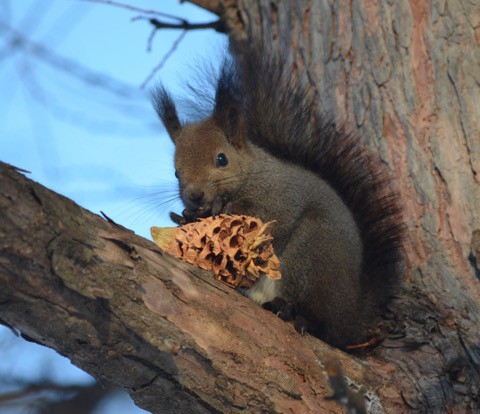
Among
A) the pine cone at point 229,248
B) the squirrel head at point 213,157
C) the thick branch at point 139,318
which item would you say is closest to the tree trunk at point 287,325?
A: the thick branch at point 139,318

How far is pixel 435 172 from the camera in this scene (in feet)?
8.16

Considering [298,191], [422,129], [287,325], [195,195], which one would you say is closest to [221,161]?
[195,195]

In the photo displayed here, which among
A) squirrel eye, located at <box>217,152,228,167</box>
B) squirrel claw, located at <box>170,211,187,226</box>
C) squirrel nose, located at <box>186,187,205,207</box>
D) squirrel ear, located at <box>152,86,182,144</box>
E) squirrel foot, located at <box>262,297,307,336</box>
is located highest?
squirrel ear, located at <box>152,86,182,144</box>

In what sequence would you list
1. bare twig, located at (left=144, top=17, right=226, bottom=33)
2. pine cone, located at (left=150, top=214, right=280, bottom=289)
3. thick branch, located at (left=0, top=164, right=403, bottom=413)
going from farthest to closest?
bare twig, located at (left=144, top=17, right=226, bottom=33) → pine cone, located at (left=150, top=214, right=280, bottom=289) → thick branch, located at (left=0, top=164, right=403, bottom=413)

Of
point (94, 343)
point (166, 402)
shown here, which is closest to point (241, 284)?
point (166, 402)

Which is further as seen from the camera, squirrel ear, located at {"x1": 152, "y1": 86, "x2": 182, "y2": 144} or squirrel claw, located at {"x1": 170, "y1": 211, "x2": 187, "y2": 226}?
squirrel ear, located at {"x1": 152, "y1": 86, "x2": 182, "y2": 144}

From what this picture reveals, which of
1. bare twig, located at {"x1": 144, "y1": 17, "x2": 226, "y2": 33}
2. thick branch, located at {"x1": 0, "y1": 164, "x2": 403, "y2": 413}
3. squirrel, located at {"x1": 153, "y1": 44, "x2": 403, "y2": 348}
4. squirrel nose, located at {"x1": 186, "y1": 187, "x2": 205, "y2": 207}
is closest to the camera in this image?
thick branch, located at {"x1": 0, "y1": 164, "x2": 403, "y2": 413}

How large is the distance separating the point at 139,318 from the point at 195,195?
1.00 meters

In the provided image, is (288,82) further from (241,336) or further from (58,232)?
(58,232)

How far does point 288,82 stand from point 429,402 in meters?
1.26

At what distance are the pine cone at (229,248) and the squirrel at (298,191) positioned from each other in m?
0.21

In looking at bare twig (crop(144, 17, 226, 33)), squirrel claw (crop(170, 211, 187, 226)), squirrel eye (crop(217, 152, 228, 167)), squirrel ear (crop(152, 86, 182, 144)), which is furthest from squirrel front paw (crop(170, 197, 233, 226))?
bare twig (crop(144, 17, 226, 33))

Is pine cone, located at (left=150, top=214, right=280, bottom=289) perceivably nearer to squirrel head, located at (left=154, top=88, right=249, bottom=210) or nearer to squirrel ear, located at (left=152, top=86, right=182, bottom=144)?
squirrel head, located at (left=154, top=88, right=249, bottom=210)

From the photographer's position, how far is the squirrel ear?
3016mm
